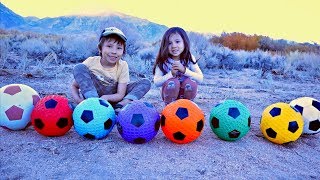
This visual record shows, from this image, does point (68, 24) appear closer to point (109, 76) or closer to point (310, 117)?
point (109, 76)

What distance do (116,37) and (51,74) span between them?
3371 mm

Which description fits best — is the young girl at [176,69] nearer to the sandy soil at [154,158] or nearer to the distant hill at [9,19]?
the sandy soil at [154,158]

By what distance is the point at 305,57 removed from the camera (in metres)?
11.2

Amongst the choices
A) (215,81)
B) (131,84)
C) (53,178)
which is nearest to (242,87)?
(215,81)

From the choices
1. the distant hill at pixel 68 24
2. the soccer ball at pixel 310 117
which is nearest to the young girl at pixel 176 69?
the soccer ball at pixel 310 117

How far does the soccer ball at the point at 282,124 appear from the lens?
3174 mm

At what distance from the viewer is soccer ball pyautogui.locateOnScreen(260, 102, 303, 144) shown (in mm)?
3174

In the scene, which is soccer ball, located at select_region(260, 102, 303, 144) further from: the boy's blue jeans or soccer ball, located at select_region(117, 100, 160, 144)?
the boy's blue jeans

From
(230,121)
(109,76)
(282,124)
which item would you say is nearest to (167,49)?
(109,76)

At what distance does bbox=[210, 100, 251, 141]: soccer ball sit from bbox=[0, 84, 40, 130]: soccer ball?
187 centimetres

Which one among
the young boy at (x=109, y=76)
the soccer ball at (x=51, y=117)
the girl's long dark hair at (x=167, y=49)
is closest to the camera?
the soccer ball at (x=51, y=117)

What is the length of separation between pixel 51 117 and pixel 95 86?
1.18m

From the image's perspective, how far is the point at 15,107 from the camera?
3.24 meters

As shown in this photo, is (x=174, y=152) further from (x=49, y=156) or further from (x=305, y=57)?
(x=305, y=57)
